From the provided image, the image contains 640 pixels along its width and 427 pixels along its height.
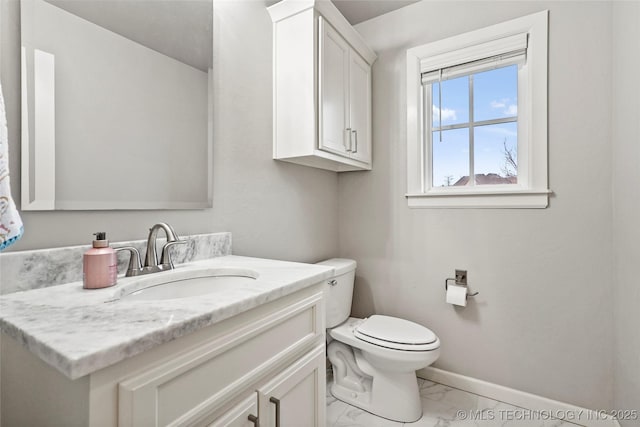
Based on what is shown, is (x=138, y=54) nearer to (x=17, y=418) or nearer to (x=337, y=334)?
(x=17, y=418)

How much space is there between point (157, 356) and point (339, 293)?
4.37 feet

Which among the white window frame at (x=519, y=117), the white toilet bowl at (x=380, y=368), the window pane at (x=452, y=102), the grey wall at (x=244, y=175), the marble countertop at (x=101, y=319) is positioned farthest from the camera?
the window pane at (x=452, y=102)

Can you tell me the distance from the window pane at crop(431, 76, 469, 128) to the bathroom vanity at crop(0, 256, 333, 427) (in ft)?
5.00

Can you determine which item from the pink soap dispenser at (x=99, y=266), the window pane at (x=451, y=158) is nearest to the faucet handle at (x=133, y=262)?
the pink soap dispenser at (x=99, y=266)

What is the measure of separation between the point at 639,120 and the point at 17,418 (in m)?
2.03

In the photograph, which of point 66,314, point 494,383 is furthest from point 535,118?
point 66,314

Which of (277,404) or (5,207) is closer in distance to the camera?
(5,207)

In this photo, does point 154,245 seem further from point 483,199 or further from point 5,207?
point 483,199

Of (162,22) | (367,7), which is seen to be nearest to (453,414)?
(162,22)

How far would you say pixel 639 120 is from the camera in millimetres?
1110

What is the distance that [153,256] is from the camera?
99 centimetres

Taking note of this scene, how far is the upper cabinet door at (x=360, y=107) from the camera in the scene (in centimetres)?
181

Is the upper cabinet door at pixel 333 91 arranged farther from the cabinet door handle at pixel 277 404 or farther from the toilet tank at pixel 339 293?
the cabinet door handle at pixel 277 404

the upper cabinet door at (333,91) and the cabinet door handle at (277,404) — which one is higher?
the upper cabinet door at (333,91)
